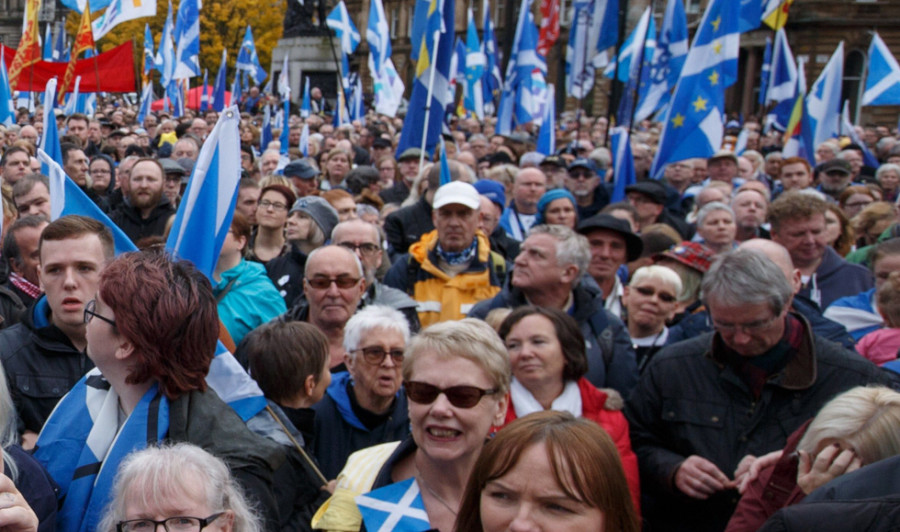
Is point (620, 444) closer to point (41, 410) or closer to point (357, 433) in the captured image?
point (357, 433)

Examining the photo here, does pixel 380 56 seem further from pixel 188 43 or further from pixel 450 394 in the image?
pixel 450 394

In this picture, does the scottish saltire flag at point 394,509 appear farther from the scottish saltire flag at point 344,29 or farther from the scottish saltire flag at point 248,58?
the scottish saltire flag at point 248,58

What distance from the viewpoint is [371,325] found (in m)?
3.88

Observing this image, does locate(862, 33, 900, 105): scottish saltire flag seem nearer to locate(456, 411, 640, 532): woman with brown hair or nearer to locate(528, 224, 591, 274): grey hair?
locate(528, 224, 591, 274): grey hair

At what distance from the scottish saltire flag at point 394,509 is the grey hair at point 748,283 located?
57.0 inches

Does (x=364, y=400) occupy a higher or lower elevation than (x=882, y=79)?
lower

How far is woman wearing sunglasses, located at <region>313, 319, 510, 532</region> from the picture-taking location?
2.86 meters

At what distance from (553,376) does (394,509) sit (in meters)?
1.16

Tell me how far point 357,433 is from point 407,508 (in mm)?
934

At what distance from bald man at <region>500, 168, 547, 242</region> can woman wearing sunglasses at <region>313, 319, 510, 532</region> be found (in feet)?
17.8

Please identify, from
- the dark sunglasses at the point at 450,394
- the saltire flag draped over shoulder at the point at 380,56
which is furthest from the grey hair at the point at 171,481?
the saltire flag draped over shoulder at the point at 380,56

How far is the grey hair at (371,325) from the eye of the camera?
3.88m

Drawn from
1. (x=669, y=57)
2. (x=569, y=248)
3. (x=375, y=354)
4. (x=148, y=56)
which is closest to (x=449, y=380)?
(x=375, y=354)

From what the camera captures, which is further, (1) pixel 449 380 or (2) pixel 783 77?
(2) pixel 783 77
